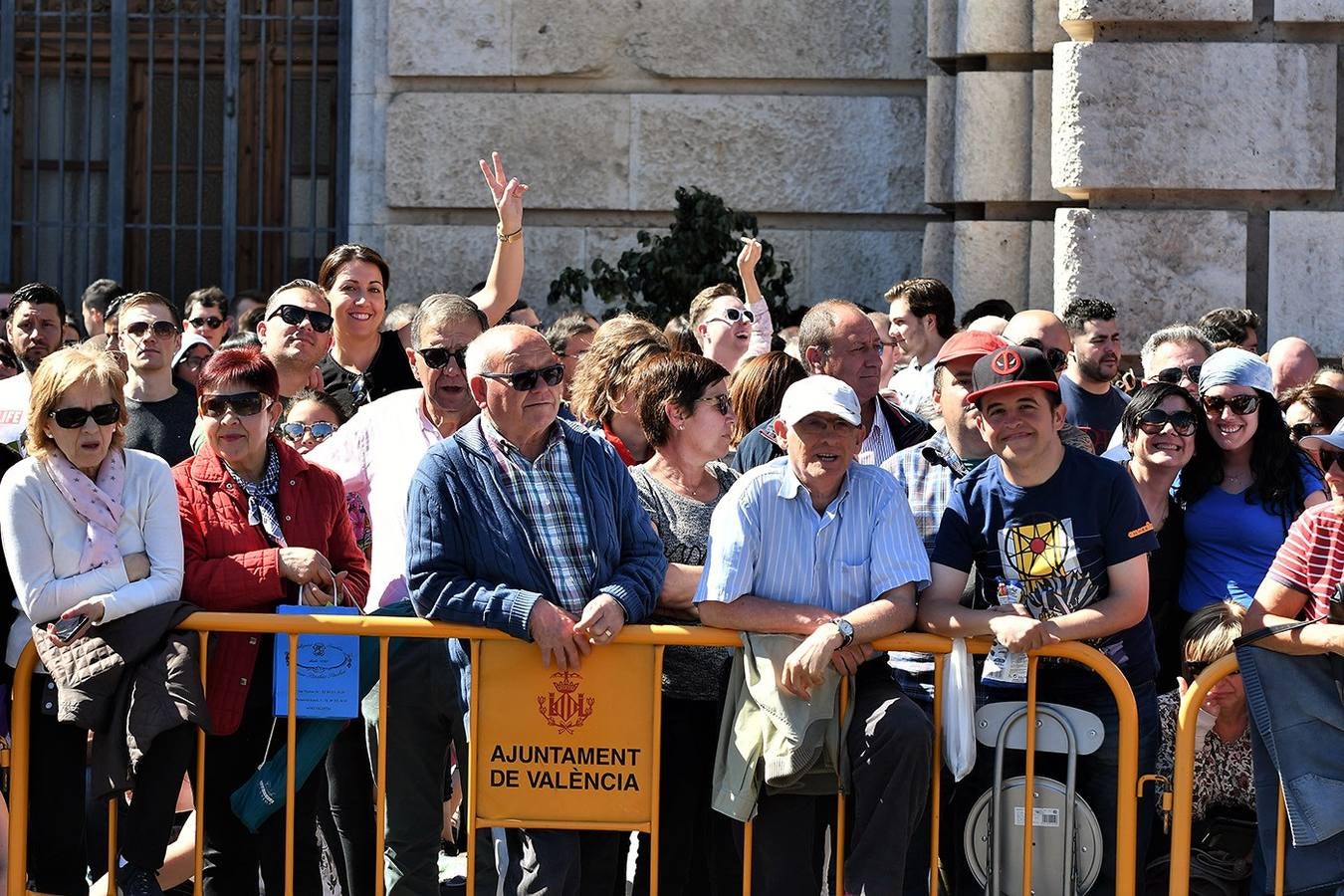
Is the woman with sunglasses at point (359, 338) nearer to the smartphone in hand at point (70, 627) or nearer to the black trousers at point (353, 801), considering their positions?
the black trousers at point (353, 801)

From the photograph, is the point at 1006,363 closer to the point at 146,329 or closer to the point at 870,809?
the point at 870,809

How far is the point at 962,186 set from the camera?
934 centimetres

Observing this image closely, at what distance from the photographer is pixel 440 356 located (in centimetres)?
579

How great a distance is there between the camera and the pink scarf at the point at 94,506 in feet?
16.3

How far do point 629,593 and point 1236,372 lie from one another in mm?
2207

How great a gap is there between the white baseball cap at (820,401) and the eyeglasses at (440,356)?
4.01ft

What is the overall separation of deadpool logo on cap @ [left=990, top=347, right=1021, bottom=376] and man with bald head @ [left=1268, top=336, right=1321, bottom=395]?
2.99 meters

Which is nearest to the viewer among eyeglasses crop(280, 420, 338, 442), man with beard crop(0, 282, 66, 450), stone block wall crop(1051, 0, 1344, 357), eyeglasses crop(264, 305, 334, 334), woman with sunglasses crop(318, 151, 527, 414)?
eyeglasses crop(280, 420, 338, 442)

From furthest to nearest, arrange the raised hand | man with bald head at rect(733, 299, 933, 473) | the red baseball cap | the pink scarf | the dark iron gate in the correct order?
the dark iron gate → the raised hand → man with bald head at rect(733, 299, 933, 473) → the red baseball cap → the pink scarf

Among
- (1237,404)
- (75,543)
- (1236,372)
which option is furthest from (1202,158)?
(75,543)

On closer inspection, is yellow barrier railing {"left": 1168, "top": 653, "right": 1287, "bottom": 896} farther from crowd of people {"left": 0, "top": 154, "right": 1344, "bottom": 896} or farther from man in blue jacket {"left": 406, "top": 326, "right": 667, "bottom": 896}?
man in blue jacket {"left": 406, "top": 326, "right": 667, "bottom": 896}

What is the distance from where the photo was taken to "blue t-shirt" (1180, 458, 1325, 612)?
5.67 meters

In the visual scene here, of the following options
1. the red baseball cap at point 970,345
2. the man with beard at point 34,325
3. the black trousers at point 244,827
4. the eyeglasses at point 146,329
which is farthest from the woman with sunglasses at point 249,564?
the man with beard at point 34,325

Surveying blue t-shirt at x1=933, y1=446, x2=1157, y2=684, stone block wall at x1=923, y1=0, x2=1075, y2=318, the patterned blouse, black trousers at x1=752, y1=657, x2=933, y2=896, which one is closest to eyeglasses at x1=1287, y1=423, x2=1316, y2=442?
the patterned blouse
